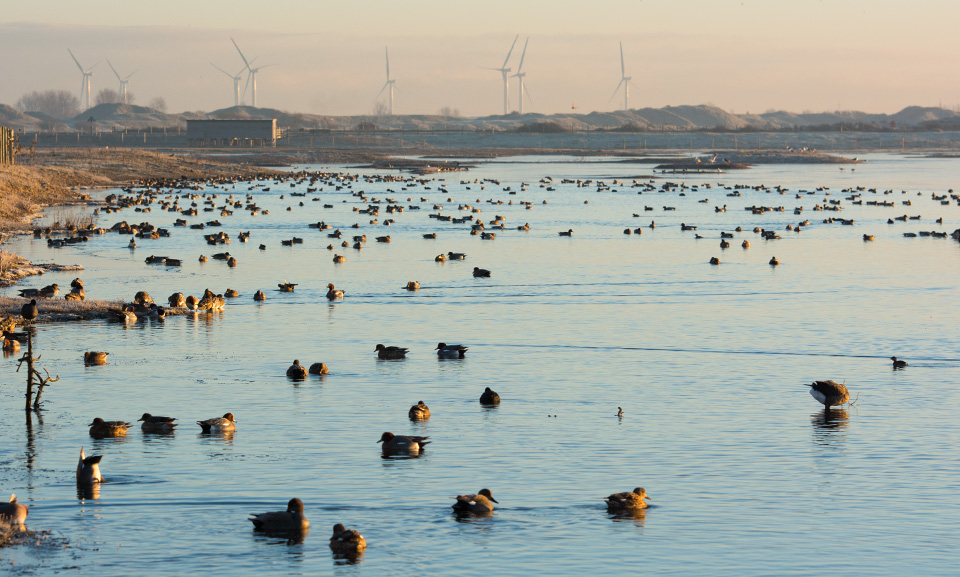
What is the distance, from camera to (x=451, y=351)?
28812 mm

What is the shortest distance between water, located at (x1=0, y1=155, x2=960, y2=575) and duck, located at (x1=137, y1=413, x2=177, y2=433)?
0.94 feet

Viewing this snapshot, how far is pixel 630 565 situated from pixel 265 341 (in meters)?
18.0

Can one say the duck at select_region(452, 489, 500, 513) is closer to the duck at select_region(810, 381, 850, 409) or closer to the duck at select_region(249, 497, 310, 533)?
→ the duck at select_region(249, 497, 310, 533)

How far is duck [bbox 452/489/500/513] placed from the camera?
1658cm

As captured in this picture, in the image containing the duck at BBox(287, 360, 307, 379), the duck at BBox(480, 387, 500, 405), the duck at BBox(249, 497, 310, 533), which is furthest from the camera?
the duck at BBox(287, 360, 307, 379)

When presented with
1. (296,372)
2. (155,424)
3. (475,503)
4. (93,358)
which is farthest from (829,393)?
(93,358)

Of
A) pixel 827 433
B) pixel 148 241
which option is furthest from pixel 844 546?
pixel 148 241

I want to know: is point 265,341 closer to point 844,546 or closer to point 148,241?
point 844,546

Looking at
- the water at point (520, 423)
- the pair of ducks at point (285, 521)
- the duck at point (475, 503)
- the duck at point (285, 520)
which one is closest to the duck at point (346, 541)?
the water at point (520, 423)

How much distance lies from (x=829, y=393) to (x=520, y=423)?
237 inches

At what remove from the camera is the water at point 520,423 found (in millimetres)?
15766

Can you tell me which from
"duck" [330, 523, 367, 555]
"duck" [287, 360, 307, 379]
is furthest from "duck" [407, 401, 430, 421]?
"duck" [330, 523, 367, 555]

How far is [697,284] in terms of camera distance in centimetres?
4453

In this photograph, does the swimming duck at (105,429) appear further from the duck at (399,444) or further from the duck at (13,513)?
the duck at (13,513)
